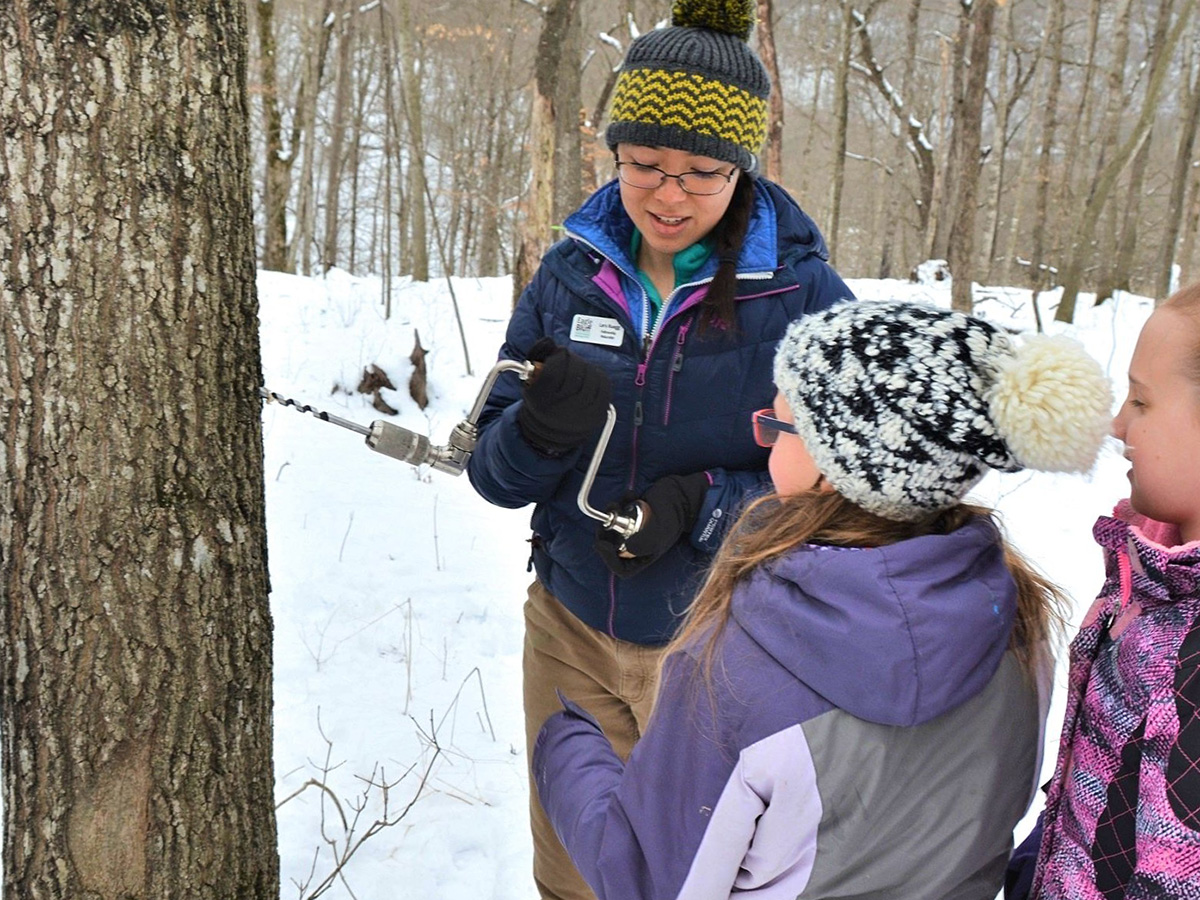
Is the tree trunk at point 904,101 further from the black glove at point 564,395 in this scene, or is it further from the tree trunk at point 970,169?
the black glove at point 564,395

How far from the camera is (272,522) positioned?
16.2ft

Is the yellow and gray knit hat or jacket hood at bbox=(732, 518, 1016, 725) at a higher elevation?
the yellow and gray knit hat

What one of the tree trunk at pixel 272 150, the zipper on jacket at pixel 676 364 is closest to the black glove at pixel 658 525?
the zipper on jacket at pixel 676 364

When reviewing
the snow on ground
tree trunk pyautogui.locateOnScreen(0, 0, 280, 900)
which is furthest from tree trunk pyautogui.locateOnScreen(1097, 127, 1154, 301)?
tree trunk pyautogui.locateOnScreen(0, 0, 280, 900)

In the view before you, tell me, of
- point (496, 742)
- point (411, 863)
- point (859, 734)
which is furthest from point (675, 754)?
point (496, 742)

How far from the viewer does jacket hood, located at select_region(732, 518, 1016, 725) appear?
3.23ft

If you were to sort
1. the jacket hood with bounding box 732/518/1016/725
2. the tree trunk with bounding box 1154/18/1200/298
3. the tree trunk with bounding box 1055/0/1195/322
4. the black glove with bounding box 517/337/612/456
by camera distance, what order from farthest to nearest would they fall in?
the tree trunk with bounding box 1154/18/1200/298 < the tree trunk with bounding box 1055/0/1195/322 < the black glove with bounding box 517/337/612/456 < the jacket hood with bounding box 732/518/1016/725

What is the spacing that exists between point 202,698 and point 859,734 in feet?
3.60

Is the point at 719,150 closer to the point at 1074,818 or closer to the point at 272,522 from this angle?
the point at 1074,818

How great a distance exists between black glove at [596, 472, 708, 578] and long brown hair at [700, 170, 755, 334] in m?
0.30

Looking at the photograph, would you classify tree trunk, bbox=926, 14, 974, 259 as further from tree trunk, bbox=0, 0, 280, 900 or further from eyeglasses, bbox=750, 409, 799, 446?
tree trunk, bbox=0, 0, 280, 900

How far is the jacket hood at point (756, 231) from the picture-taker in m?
1.80

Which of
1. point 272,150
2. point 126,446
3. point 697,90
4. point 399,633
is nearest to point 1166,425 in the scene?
point 697,90

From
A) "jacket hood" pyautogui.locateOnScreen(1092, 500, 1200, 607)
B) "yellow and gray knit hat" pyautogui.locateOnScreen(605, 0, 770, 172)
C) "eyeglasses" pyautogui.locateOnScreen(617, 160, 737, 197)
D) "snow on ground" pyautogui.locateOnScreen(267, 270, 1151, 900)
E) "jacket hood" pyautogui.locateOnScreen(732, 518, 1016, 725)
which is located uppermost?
"yellow and gray knit hat" pyautogui.locateOnScreen(605, 0, 770, 172)
